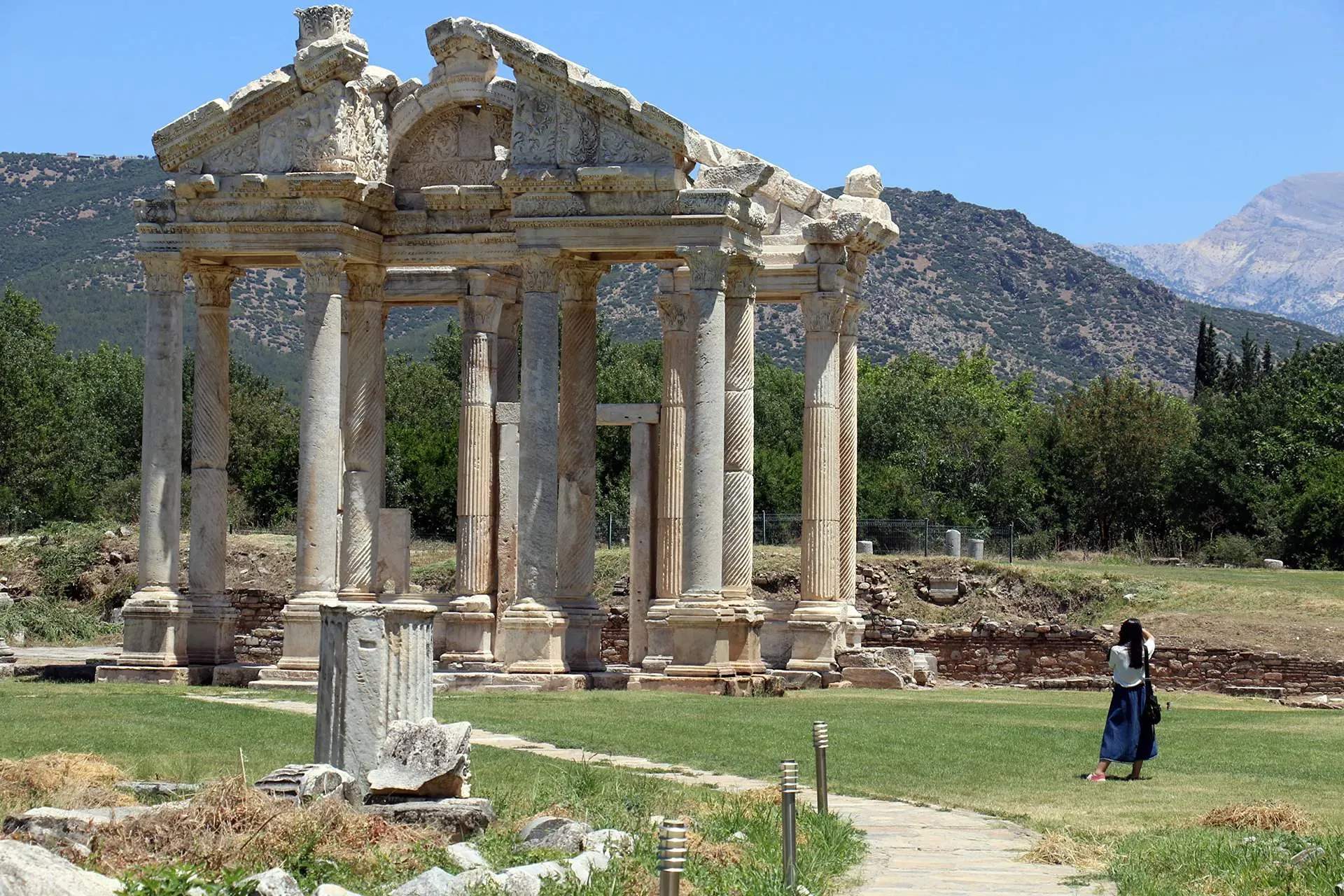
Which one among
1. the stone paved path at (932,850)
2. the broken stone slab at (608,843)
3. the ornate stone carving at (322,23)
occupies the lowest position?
the stone paved path at (932,850)

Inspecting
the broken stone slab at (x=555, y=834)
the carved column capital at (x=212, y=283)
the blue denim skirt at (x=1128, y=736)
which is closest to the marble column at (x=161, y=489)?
the carved column capital at (x=212, y=283)

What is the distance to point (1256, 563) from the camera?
6047 centimetres

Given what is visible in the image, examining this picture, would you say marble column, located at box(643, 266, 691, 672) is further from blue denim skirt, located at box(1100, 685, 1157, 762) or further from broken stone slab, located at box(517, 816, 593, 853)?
broken stone slab, located at box(517, 816, 593, 853)

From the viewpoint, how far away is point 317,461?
3209 centimetres

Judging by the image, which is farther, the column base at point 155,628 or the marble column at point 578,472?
the marble column at point 578,472

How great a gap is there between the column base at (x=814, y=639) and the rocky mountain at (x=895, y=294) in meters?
89.7

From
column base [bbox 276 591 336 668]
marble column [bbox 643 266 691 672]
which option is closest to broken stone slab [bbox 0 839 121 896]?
column base [bbox 276 591 336 668]

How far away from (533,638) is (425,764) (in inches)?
635

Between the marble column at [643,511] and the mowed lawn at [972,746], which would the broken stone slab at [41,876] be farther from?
the marble column at [643,511]

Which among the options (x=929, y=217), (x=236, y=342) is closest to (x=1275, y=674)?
(x=236, y=342)

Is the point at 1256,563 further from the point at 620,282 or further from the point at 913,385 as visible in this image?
the point at 620,282

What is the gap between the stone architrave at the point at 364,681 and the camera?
17.0m

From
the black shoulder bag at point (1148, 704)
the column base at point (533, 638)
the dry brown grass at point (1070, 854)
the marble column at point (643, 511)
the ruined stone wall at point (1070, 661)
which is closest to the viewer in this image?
the dry brown grass at point (1070, 854)

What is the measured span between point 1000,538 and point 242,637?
29.4 m
